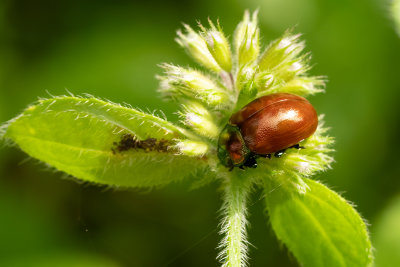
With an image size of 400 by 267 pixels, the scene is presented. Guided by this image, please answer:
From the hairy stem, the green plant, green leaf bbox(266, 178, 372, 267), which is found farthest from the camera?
green leaf bbox(266, 178, 372, 267)

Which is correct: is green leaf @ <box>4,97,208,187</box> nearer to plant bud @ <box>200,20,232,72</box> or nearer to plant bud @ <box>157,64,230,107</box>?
plant bud @ <box>157,64,230,107</box>

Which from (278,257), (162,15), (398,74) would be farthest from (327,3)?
(278,257)

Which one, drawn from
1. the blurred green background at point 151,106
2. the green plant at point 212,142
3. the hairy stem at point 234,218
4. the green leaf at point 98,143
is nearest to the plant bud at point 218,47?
the green plant at point 212,142

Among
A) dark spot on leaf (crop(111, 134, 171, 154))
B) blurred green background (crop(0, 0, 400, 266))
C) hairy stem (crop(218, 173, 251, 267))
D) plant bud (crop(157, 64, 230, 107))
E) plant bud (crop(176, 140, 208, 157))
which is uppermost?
blurred green background (crop(0, 0, 400, 266))

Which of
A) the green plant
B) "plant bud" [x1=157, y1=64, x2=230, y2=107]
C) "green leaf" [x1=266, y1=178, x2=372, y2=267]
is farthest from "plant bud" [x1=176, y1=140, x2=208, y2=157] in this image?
"green leaf" [x1=266, y1=178, x2=372, y2=267]

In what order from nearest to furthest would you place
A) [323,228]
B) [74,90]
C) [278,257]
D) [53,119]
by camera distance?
[53,119], [323,228], [278,257], [74,90]

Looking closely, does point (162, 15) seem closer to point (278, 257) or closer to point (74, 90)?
point (74, 90)

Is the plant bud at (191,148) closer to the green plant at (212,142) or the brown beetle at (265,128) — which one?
the green plant at (212,142)

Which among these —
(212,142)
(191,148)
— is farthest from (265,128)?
(191,148)

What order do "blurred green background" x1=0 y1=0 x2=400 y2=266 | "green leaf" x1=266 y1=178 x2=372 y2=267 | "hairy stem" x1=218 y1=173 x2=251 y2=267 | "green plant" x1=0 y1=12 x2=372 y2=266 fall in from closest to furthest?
"hairy stem" x1=218 y1=173 x2=251 y2=267 < "green plant" x1=0 y1=12 x2=372 y2=266 < "green leaf" x1=266 y1=178 x2=372 y2=267 < "blurred green background" x1=0 y1=0 x2=400 y2=266
